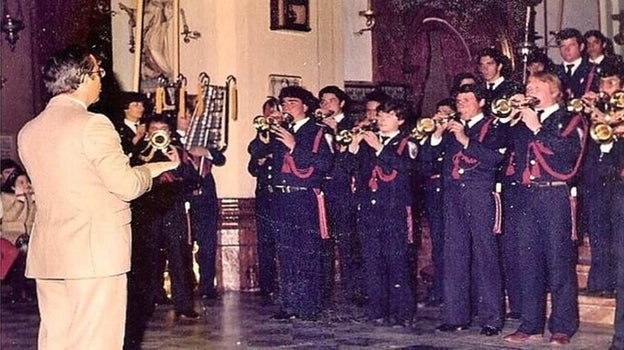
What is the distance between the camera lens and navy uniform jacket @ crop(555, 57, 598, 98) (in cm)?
880

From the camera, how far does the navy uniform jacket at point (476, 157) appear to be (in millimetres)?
7320

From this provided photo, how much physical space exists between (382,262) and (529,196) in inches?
57.1

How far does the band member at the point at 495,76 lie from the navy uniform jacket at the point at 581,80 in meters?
0.80

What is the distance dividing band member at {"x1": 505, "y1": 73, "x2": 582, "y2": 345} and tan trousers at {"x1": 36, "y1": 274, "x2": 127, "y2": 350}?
3.27 m

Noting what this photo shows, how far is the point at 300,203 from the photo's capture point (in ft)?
27.1

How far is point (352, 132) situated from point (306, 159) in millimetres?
442

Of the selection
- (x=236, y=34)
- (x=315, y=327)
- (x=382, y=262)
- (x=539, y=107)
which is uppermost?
(x=236, y=34)

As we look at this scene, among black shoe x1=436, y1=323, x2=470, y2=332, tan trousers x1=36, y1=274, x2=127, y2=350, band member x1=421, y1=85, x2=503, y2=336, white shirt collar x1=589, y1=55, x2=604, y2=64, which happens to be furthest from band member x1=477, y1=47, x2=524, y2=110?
tan trousers x1=36, y1=274, x2=127, y2=350

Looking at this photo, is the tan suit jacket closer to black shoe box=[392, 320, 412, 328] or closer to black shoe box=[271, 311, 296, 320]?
black shoe box=[392, 320, 412, 328]

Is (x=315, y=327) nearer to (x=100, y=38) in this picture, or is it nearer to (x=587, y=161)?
(x=587, y=161)

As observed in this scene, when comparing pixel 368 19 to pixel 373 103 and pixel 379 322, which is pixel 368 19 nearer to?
pixel 373 103

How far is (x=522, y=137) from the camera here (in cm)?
708

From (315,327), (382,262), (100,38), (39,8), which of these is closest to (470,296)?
(382,262)

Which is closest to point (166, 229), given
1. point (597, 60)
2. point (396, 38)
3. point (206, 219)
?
point (206, 219)
